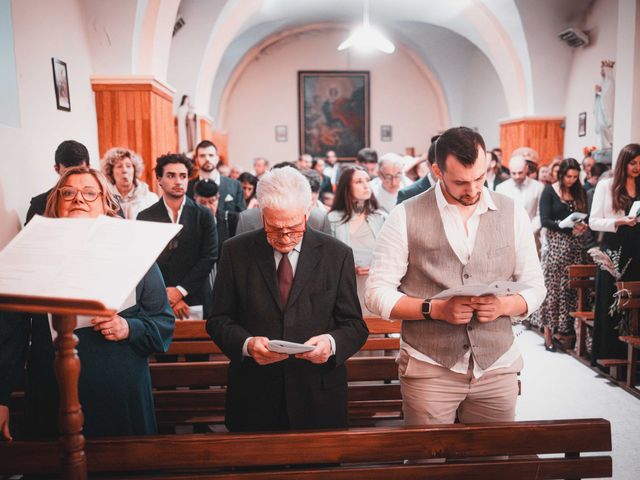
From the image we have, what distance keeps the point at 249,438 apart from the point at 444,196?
1.05 m

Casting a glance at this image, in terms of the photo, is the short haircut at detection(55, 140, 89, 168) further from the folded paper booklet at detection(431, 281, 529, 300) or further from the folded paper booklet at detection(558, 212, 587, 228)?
the folded paper booklet at detection(558, 212, 587, 228)

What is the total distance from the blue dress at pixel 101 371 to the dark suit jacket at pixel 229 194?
3.34 m

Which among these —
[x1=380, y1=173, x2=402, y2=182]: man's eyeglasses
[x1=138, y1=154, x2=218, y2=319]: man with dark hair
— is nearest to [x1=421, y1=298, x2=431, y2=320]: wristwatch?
[x1=138, y1=154, x2=218, y2=319]: man with dark hair

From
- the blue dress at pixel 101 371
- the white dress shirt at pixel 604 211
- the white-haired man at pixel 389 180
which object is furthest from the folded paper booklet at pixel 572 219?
the blue dress at pixel 101 371

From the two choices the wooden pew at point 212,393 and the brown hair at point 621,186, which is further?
the brown hair at point 621,186

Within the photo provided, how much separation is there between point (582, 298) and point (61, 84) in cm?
502

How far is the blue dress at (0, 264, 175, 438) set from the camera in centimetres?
202

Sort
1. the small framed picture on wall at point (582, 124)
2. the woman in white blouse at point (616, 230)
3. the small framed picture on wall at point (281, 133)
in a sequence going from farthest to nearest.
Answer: the small framed picture on wall at point (281, 133) → the small framed picture on wall at point (582, 124) → the woman in white blouse at point (616, 230)

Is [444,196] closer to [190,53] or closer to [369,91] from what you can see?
[190,53]

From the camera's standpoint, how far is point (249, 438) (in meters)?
1.79

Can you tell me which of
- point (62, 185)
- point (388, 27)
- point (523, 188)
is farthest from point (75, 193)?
point (388, 27)

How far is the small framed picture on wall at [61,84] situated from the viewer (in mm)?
4973

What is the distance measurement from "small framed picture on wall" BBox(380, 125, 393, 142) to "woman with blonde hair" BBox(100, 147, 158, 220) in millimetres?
12839

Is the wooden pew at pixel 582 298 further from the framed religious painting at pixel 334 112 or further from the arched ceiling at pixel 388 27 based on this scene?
the framed religious painting at pixel 334 112
